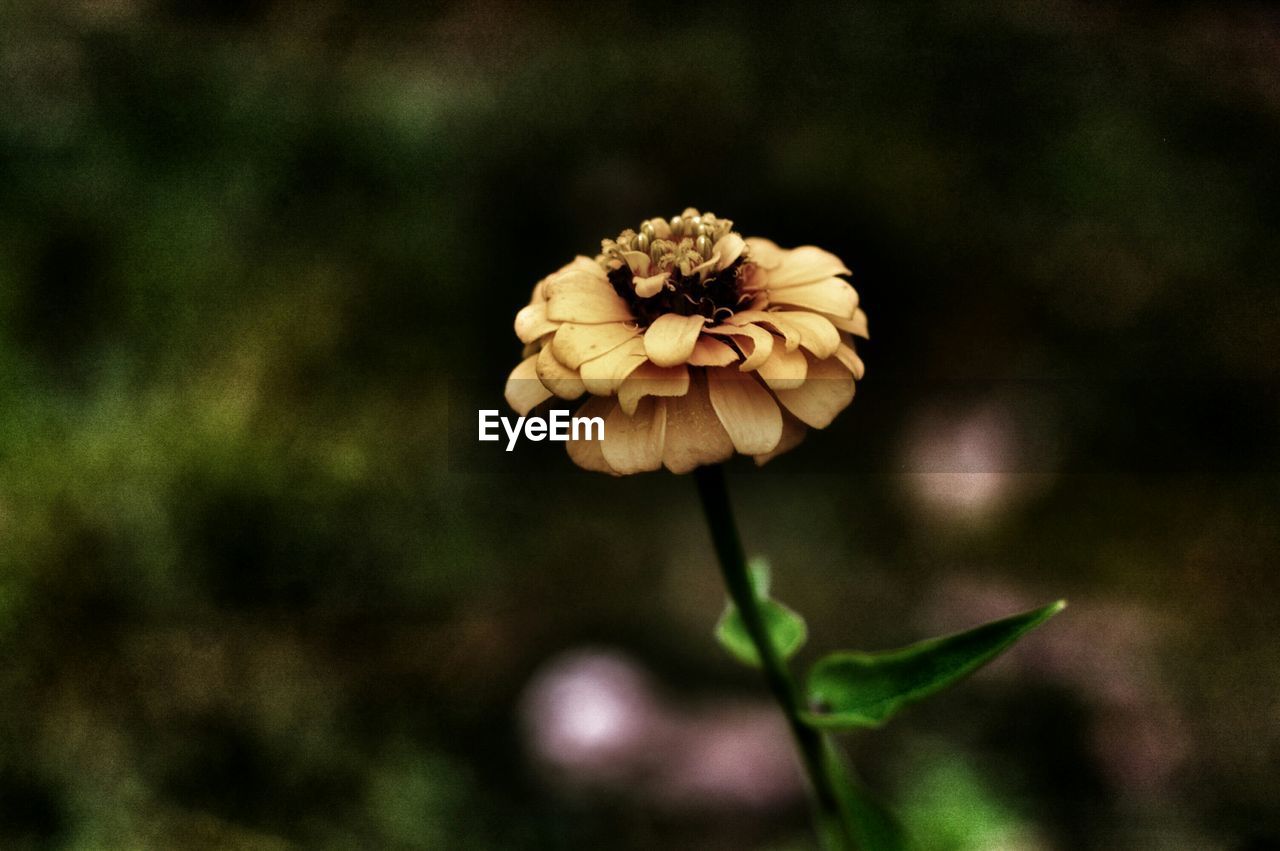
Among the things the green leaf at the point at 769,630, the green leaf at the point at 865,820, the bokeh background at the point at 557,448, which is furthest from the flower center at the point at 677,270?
the bokeh background at the point at 557,448

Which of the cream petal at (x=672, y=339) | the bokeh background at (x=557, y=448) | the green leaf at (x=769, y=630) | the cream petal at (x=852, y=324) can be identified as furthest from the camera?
the bokeh background at (x=557, y=448)

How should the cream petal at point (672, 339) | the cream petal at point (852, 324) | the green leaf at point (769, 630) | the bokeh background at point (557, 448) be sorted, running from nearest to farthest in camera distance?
the cream petal at point (672, 339), the cream petal at point (852, 324), the green leaf at point (769, 630), the bokeh background at point (557, 448)

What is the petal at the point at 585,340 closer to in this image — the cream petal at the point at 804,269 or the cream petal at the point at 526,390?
the cream petal at the point at 526,390

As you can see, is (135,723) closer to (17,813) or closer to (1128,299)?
(17,813)

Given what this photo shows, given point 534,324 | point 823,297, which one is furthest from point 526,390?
point 823,297

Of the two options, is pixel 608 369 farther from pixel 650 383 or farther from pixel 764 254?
pixel 764 254

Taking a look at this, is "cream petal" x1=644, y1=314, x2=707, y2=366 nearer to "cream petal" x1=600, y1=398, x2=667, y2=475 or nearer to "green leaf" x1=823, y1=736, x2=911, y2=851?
"cream petal" x1=600, y1=398, x2=667, y2=475
